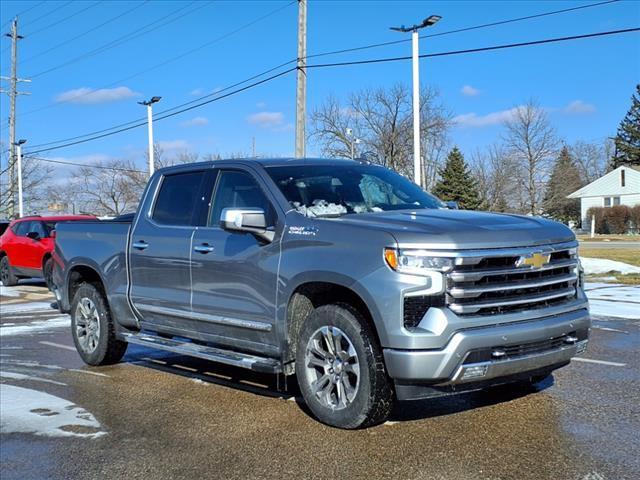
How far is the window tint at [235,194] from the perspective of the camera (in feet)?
18.2

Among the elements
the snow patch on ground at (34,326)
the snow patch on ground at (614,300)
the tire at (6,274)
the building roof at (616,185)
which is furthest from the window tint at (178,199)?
the building roof at (616,185)

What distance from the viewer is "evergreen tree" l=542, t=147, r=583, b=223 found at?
62666mm

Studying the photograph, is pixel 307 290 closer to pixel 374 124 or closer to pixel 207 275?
pixel 207 275

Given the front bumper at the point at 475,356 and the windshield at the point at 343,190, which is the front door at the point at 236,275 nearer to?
the windshield at the point at 343,190

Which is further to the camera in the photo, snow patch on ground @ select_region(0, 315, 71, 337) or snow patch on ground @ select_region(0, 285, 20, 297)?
snow patch on ground @ select_region(0, 285, 20, 297)

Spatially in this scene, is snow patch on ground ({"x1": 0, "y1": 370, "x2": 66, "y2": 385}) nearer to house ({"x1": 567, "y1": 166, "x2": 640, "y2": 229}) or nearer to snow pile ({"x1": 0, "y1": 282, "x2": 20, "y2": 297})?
snow pile ({"x1": 0, "y1": 282, "x2": 20, "y2": 297})

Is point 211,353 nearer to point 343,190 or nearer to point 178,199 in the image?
point 178,199

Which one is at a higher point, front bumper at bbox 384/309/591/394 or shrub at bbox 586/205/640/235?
shrub at bbox 586/205/640/235

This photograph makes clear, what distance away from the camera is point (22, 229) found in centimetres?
1661

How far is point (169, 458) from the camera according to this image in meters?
4.29

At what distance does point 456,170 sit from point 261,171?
1793 inches

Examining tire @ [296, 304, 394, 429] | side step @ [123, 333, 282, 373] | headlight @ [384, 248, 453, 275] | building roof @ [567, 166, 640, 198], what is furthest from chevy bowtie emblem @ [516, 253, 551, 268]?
building roof @ [567, 166, 640, 198]

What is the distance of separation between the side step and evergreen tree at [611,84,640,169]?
275ft

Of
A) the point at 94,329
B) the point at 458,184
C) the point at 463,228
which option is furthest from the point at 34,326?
the point at 458,184
